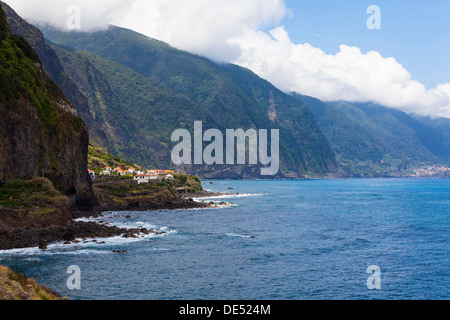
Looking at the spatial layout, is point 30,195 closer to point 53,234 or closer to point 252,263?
point 53,234

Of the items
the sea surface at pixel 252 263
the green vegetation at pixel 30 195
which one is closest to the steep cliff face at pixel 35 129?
the green vegetation at pixel 30 195

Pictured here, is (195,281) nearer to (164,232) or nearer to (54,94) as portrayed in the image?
(164,232)

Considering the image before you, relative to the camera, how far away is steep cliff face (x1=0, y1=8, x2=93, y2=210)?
278 ft

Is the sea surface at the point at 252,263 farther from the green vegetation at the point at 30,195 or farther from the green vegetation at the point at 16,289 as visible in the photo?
the green vegetation at the point at 30,195

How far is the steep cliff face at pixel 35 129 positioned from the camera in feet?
278

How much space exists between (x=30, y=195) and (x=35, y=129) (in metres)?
20.1

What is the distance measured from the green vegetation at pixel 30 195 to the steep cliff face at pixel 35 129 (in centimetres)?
270

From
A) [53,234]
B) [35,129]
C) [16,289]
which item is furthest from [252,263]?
[35,129]

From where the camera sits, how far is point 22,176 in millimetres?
85812

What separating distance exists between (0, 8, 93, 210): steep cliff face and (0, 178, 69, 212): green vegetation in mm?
2699

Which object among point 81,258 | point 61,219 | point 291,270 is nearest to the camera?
point 291,270
